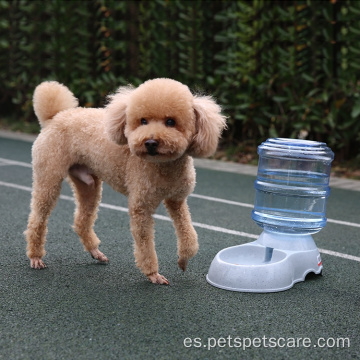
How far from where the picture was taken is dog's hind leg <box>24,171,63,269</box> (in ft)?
13.9

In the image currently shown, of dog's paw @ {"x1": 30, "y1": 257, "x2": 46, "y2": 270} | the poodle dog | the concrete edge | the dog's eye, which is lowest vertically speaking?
the concrete edge

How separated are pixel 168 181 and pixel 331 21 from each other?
619 centimetres

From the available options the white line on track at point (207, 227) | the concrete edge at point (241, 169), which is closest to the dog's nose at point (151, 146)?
the white line on track at point (207, 227)

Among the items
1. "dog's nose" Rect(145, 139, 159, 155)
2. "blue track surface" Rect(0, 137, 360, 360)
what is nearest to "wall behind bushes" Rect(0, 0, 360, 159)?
"blue track surface" Rect(0, 137, 360, 360)

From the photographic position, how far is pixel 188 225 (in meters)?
4.12

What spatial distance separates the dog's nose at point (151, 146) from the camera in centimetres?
344

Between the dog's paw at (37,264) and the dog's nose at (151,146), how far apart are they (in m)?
1.45

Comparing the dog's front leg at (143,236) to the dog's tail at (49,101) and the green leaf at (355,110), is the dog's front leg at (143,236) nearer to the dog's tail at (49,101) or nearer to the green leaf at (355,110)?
the dog's tail at (49,101)

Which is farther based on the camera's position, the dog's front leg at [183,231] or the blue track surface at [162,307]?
the dog's front leg at [183,231]

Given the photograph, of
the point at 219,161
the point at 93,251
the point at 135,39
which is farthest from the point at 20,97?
the point at 93,251

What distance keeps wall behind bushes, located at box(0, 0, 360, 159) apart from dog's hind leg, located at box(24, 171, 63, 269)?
11.8ft

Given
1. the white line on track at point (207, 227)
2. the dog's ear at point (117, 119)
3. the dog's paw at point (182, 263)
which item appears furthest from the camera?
the white line on track at point (207, 227)

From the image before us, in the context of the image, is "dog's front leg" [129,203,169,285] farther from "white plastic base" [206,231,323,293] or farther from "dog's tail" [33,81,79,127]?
"dog's tail" [33,81,79,127]

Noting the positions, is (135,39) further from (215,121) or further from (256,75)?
(215,121)
